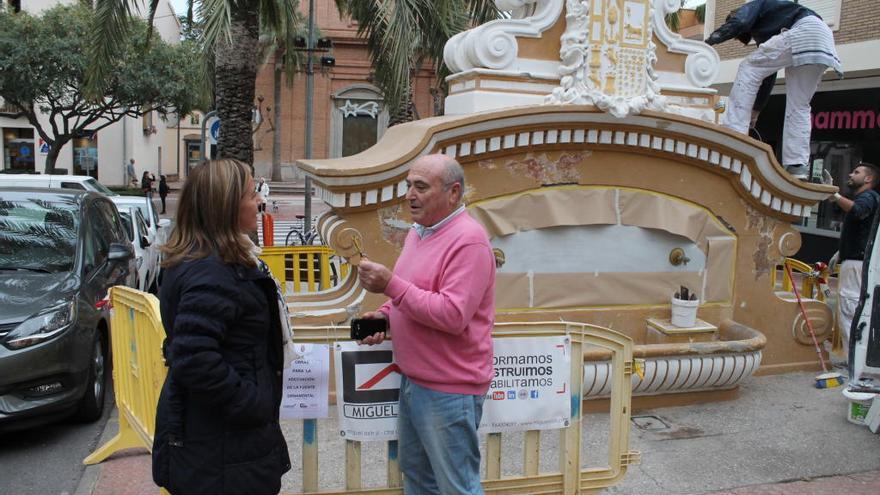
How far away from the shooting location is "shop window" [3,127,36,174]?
33969 millimetres

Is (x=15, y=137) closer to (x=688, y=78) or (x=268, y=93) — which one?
(x=268, y=93)

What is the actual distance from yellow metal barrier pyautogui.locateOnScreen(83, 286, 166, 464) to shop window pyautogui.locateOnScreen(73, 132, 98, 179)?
37455 mm

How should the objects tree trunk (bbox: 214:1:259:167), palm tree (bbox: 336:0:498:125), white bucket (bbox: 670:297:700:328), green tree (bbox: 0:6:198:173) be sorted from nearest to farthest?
white bucket (bbox: 670:297:700:328) < palm tree (bbox: 336:0:498:125) < tree trunk (bbox: 214:1:259:167) < green tree (bbox: 0:6:198:173)

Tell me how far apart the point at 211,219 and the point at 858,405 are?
5.21 metres

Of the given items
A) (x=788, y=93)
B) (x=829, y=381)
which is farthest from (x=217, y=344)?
(x=788, y=93)

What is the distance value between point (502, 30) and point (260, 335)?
4337 millimetres

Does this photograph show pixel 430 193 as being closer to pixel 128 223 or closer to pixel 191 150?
pixel 128 223

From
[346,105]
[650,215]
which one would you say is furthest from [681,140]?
[346,105]

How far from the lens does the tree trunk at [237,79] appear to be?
9.77 metres

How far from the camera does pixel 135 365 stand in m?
4.45

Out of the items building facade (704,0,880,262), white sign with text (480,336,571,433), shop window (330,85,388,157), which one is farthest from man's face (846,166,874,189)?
shop window (330,85,388,157)

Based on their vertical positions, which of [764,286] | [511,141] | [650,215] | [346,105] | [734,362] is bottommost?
[734,362]

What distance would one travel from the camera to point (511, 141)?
623 cm

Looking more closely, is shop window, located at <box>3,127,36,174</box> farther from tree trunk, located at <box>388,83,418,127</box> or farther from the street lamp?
tree trunk, located at <box>388,83,418,127</box>
